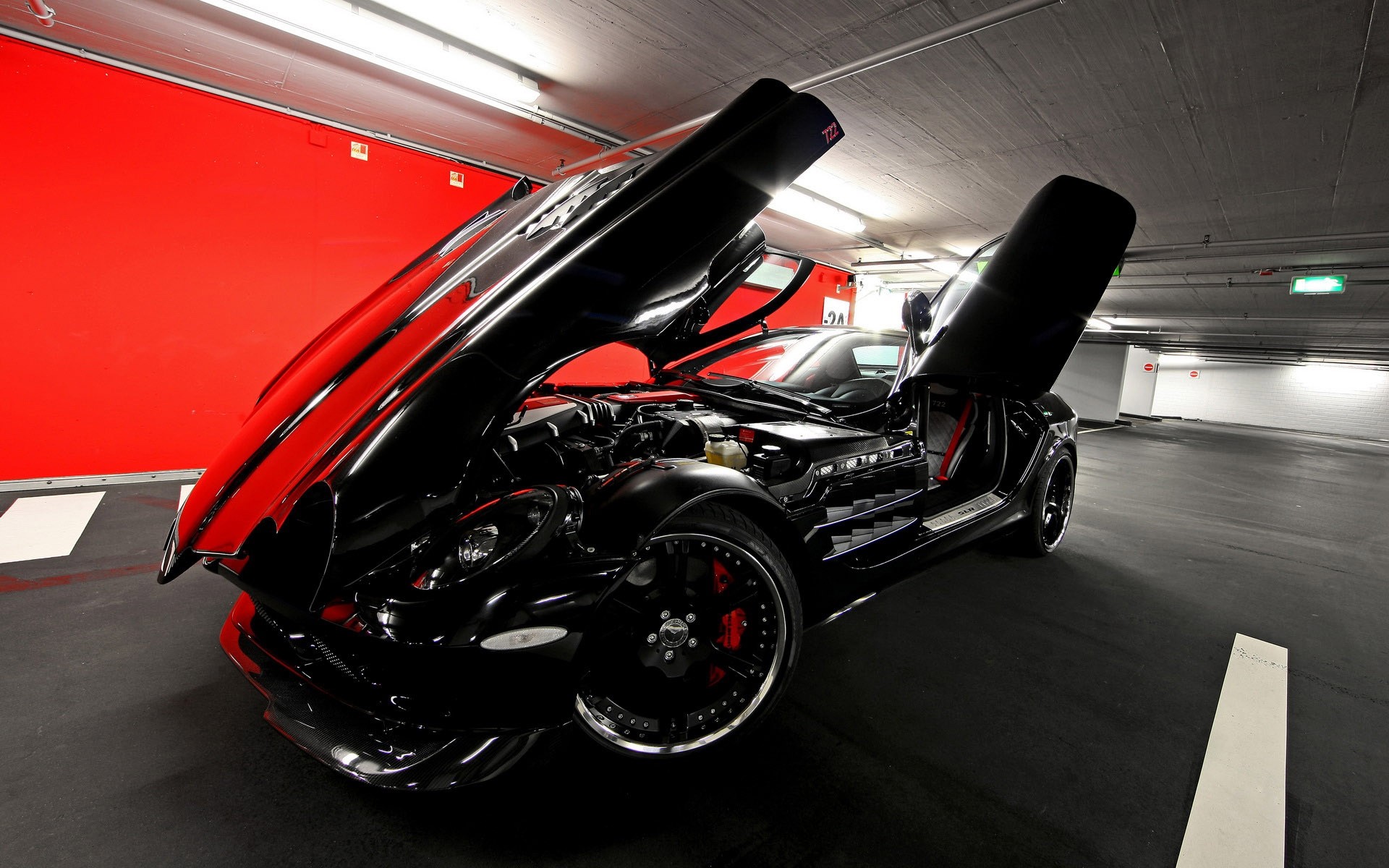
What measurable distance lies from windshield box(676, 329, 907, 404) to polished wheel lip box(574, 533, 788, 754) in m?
1.21

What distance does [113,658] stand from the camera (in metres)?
1.89

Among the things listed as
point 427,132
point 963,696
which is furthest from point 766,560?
point 427,132

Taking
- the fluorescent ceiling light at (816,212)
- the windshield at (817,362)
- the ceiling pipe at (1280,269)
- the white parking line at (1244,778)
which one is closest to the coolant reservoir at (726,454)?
the windshield at (817,362)

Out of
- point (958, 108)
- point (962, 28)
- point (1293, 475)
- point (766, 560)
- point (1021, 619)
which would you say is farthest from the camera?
point (1293, 475)

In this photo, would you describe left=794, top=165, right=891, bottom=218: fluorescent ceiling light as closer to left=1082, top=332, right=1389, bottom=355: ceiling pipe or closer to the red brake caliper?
the red brake caliper

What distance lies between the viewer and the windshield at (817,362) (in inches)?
104

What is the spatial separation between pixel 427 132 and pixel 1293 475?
12196 mm

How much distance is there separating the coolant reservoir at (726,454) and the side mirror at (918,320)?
1.02 m

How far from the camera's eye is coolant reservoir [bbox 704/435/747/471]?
1934 mm

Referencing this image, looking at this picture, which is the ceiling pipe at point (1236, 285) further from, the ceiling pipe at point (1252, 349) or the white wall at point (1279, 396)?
the white wall at point (1279, 396)

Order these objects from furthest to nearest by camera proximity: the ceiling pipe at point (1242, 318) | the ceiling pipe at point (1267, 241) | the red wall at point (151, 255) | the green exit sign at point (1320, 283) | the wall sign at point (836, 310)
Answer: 1. the ceiling pipe at point (1242, 318)
2. the wall sign at point (836, 310)
3. the green exit sign at point (1320, 283)
4. the ceiling pipe at point (1267, 241)
5. the red wall at point (151, 255)

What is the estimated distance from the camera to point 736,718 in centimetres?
149

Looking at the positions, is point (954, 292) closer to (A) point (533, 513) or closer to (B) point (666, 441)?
(B) point (666, 441)

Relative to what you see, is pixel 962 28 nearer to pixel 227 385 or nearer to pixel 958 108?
pixel 958 108
